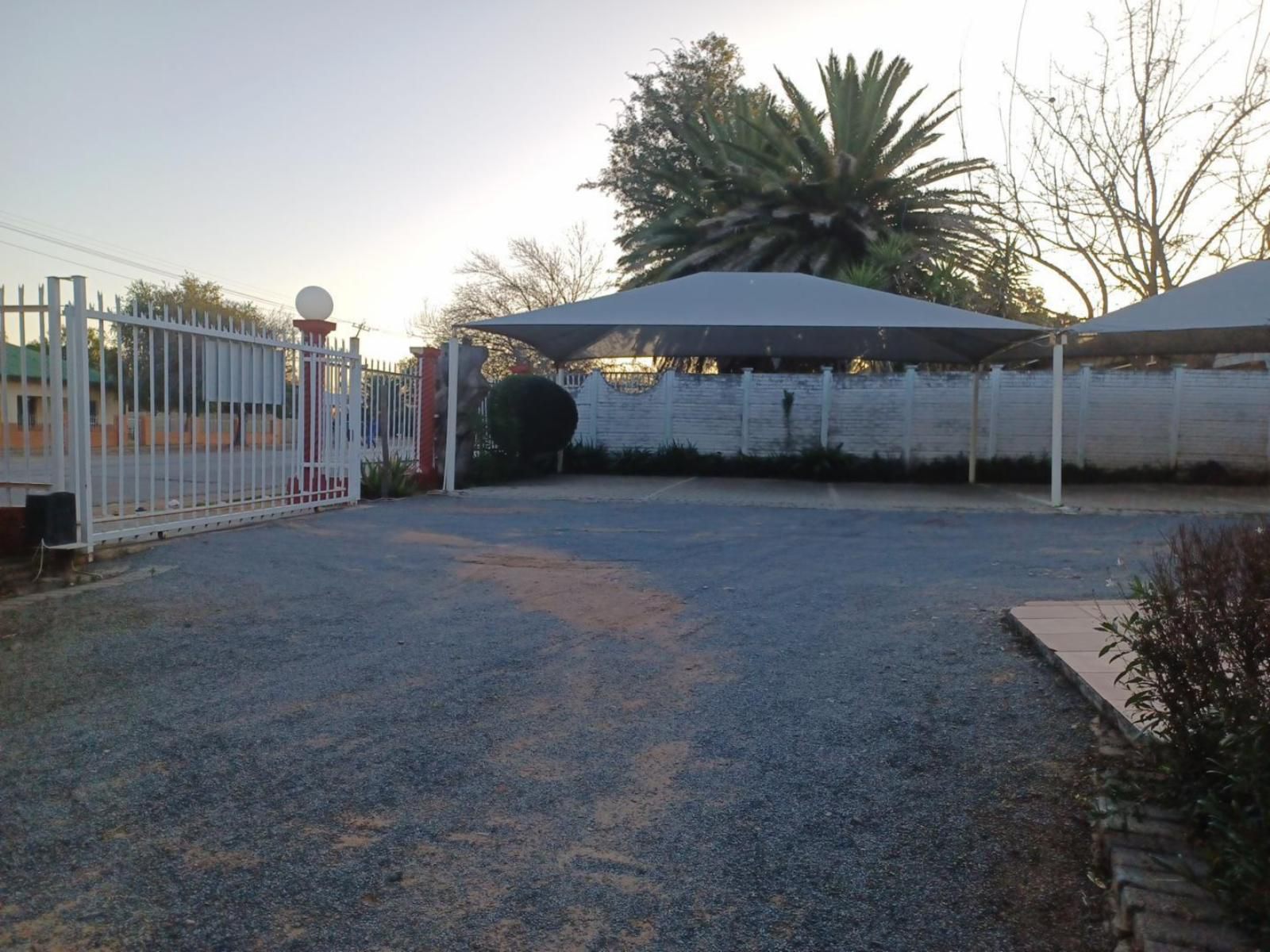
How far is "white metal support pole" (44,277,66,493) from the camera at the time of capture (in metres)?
6.19

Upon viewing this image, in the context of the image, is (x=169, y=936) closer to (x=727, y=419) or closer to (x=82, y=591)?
(x=82, y=591)

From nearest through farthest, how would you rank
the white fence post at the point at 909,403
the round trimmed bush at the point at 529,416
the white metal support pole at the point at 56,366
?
the white metal support pole at the point at 56,366 → the round trimmed bush at the point at 529,416 → the white fence post at the point at 909,403

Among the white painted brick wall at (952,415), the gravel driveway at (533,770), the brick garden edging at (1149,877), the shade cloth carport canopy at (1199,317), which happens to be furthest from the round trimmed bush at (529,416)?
the brick garden edging at (1149,877)

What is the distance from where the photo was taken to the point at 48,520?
6.26 m

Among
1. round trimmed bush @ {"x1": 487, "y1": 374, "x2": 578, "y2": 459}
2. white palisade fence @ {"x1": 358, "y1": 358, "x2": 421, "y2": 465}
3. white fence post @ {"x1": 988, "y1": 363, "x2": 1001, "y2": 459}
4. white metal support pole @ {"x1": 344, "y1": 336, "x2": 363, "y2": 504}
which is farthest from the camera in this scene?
white fence post @ {"x1": 988, "y1": 363, "x2": 1001, "y2": 459}

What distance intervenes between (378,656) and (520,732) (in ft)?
4.26

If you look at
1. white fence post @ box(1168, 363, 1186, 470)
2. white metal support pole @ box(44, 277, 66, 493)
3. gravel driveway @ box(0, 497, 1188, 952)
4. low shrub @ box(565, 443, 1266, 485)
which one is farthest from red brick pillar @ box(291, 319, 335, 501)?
white fence post @ box(1168, 363, 1186, 470)

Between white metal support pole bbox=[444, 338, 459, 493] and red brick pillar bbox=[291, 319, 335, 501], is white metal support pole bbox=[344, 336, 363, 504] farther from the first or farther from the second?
white metal support pole bbox=[444, 338, 459, 493]

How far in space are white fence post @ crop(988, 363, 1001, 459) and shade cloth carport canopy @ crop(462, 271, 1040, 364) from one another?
1.57ft

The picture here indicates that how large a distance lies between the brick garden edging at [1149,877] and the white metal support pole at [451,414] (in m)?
11.0

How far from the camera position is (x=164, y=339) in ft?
24.2

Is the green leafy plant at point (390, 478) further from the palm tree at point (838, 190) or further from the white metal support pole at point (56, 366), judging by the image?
the palm tree at point (838, 190)

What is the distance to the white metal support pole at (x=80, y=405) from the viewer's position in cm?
638

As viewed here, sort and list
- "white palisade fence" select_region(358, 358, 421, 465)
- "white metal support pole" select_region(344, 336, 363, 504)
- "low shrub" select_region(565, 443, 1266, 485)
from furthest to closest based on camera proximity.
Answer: "low shrub" select_region(565, 443, 1266, 485) → "white palisade fence" select_region(358, 358, 421, 465) → "white metal support pole" select_region(344, 336, 363, 504)
